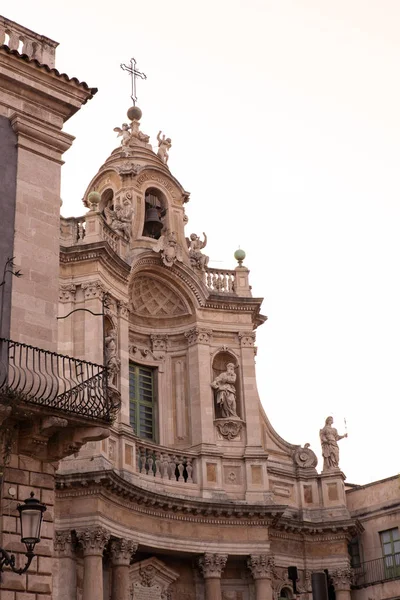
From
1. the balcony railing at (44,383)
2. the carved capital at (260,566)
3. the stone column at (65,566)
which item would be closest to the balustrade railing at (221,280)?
the carved capital at (260,566)

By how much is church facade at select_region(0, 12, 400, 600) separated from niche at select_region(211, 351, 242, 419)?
0.05 meters

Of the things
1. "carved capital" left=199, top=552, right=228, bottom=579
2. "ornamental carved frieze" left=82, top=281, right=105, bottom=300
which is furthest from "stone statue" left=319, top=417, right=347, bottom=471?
"ornamental carved frieze" left=82, top=281, right=105, bottom=300

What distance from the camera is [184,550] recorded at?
28344 mm

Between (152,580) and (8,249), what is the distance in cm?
1478

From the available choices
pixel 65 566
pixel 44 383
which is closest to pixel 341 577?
pixel 65 566

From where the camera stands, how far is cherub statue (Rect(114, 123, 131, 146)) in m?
33.9

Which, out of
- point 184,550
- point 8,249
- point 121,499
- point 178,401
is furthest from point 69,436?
point 178,401

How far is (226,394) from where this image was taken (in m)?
31.3

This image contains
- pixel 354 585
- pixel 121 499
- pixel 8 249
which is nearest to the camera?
pixel 8 249

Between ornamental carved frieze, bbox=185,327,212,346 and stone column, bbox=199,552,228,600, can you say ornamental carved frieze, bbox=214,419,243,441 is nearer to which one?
ornamental carved frieze, bbox=185,327,212,346

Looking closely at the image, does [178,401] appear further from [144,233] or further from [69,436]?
[69,436]

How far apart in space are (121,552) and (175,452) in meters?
3.98

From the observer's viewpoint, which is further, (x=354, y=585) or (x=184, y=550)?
(x=354, y=585)

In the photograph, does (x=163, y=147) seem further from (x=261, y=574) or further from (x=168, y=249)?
(x=261, y=574)
